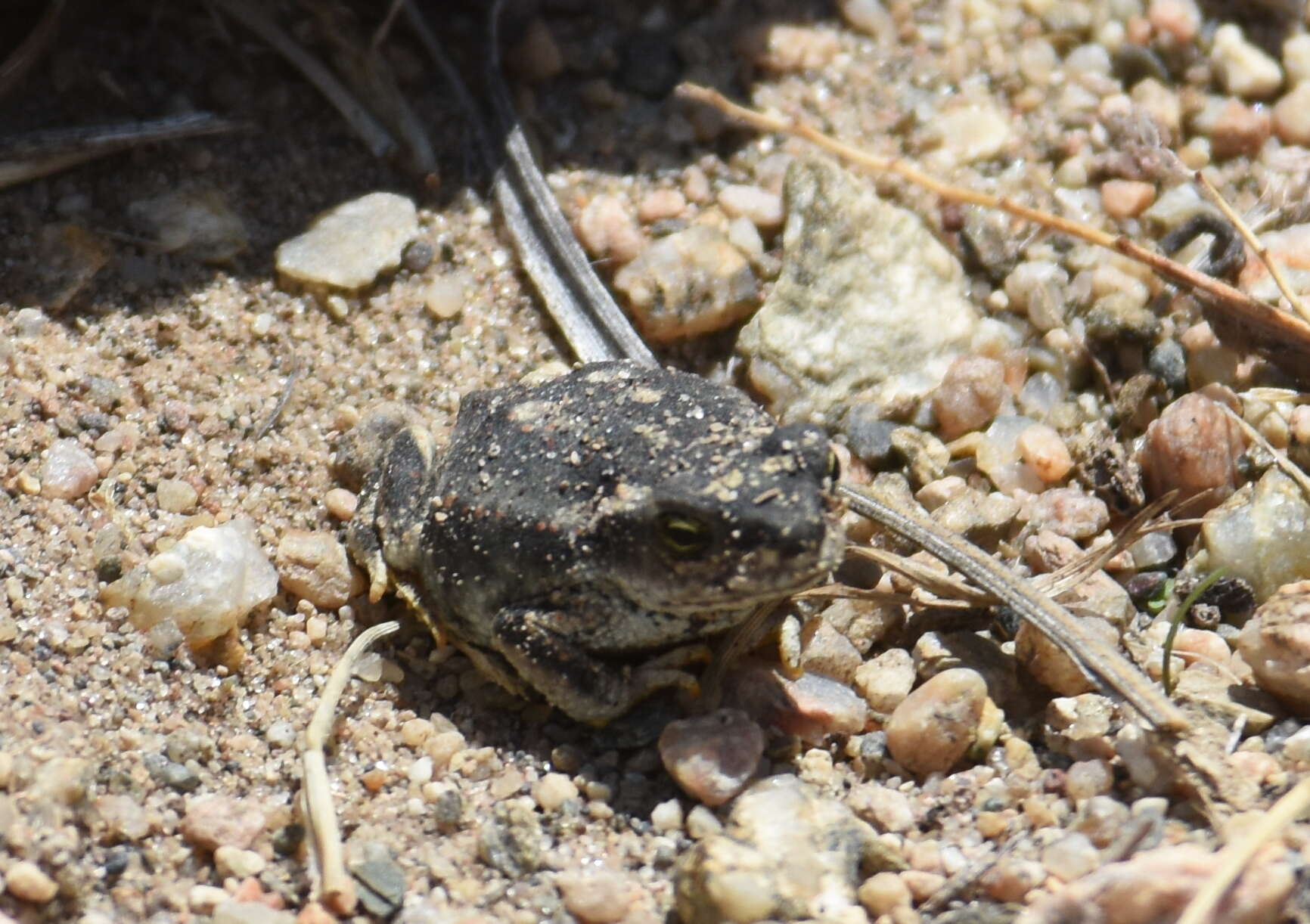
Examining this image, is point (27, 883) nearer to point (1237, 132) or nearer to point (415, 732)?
point (415, 732)

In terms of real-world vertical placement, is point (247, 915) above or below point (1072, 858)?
below

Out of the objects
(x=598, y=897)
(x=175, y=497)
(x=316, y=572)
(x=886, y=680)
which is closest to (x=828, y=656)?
(x=886, y=680)

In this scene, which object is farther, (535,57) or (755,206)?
(535,57)

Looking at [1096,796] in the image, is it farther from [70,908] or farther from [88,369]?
[88,369]

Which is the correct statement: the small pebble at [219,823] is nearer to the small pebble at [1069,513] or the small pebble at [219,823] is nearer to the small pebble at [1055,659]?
the small pebble at [1055,659]

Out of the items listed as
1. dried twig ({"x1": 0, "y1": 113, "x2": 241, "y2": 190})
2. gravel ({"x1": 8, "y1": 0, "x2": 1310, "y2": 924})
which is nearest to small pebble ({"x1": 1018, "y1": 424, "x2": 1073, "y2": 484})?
gravel ({"x1": 8, "y1": 0, "x2": 1310, "y2": 924})

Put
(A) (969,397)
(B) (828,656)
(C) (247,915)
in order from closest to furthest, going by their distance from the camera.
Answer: (C) (247,915) < (B) (828,656) < (A) (969,397)
